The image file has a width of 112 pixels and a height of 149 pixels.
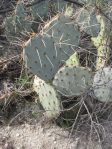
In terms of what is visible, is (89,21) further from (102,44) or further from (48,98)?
(48,98)

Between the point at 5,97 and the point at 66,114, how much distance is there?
49cm

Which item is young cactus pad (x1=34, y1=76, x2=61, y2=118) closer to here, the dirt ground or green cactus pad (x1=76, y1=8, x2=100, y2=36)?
the dirt ground

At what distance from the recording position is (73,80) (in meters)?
2.65

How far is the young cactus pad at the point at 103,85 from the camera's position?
8.78 ft

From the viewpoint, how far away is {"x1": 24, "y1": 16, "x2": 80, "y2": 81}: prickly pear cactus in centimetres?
249

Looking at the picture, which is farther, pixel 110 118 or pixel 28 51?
pixel 110 118

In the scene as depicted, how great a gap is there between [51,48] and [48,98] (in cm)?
39

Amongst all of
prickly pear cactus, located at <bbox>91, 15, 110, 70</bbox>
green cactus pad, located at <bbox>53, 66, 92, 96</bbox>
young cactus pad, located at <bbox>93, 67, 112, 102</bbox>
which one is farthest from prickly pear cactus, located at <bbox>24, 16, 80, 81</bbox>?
prickly pear cactus, located at <bbox>91, 15, 110, 70</bbox>

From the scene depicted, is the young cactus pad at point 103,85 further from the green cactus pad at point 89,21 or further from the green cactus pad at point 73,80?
the green cactus pad at point 89,21

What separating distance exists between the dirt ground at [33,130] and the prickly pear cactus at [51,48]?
43cm

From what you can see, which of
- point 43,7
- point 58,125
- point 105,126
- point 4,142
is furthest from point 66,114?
point 43,7

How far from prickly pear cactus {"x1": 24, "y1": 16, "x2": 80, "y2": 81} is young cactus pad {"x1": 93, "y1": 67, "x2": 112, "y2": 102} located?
26cm

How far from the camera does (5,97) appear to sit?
302 cm

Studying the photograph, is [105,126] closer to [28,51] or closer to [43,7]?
[28,51]
